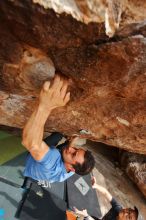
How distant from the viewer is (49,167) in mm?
2764

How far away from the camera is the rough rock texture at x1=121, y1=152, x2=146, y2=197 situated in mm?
5441

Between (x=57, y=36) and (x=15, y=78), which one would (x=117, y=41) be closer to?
(x=57, y=36)

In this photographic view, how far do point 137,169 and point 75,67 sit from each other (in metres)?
3.47

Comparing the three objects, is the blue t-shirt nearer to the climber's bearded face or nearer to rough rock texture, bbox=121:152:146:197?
the climber's bearded face

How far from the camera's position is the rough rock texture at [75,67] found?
6.68 ft

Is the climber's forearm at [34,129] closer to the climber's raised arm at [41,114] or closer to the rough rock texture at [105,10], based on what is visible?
the climber's raised arm at [41,114]

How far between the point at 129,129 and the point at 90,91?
82cm

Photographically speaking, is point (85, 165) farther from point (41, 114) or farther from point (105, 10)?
point (105, 10)

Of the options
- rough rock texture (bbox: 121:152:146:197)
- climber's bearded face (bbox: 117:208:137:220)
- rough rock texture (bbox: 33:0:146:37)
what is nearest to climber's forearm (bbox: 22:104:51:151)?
rough rock texture (bbox: 33:0:146:37)

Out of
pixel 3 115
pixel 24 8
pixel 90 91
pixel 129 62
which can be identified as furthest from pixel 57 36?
pixel 3 115

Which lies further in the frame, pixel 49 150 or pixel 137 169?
pixel 137 169

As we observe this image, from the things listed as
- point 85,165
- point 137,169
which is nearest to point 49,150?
point 85,165

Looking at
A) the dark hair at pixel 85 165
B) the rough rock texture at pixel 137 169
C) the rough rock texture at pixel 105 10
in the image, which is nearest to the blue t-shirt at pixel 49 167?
the dark hair at pixel 85 165

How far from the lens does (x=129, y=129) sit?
3402mm
